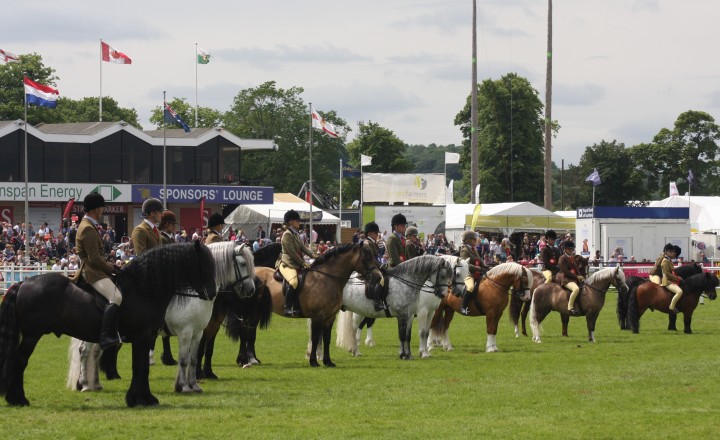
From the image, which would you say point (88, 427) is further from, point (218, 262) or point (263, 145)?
point (263, 145)

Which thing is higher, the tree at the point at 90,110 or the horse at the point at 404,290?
the tree at the point at 90,110

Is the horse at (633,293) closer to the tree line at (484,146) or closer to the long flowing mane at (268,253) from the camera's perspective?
the long flowing mane at (268,253)

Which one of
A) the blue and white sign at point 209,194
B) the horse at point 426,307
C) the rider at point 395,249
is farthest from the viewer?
the blue and white sign at point 209,194

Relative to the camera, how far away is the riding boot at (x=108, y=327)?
46.2 ft

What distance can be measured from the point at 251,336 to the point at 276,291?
1206 millimetres

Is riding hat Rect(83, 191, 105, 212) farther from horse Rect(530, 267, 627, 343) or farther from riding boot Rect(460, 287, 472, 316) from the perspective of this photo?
horse Rect(530, 267, 627, 343)

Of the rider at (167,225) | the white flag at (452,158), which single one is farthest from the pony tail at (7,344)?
the white flag at (452,158)

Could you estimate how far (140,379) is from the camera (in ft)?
46.8

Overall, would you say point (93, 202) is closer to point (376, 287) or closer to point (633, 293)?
point (376, 287)

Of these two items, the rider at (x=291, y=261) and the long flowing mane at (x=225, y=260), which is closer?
the long flowing mane at (x=225, y=260)

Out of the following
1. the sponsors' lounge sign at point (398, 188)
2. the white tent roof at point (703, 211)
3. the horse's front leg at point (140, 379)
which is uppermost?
the sponsors' lounge sign at point (398, 188)

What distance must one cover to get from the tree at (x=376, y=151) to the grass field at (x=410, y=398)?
99.9 m

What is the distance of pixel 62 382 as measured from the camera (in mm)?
17094

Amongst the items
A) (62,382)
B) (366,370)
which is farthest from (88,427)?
(366,370)
